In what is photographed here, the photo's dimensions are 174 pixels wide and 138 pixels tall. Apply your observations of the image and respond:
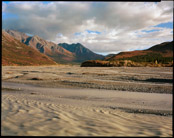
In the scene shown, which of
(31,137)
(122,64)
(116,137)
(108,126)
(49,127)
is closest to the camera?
(31,137)

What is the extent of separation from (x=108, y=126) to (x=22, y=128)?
258 centimetres

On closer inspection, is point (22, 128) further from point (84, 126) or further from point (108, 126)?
point (108, 126)

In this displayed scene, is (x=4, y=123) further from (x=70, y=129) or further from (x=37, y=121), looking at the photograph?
(x=70, y=129)

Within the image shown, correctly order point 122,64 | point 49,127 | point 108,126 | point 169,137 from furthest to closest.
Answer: point 122,64, point 108,126, point 49,127, point 169,137

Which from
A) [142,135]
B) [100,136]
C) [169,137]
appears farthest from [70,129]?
[169,137]

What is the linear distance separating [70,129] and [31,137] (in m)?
1.12

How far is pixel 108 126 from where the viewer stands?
450cm

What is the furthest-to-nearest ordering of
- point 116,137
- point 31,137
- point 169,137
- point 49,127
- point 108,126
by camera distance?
1. point 108,126
2. point 49,127
3. point 169,137
4. point 116,137
5. point 31,137

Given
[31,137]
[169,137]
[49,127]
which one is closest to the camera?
[31,137]

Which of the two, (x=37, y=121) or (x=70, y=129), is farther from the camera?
(x=37, y=121)

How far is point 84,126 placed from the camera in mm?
4387

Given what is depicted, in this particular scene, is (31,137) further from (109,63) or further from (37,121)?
(109,63)

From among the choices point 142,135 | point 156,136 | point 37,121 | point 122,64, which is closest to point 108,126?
point 142,135

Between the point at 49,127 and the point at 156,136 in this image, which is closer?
the point at 156,136
